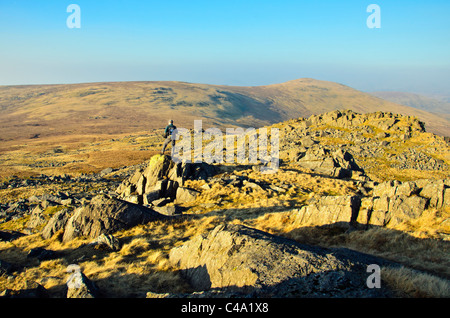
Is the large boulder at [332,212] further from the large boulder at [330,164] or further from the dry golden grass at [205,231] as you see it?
the large boulder at [330,164]

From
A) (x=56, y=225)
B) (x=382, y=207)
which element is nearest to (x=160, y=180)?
(x=56, y=225)

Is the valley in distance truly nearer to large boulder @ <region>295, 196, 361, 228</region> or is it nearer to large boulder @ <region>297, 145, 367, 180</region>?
large boulder @ <region>295, 196, 361, 228</region>

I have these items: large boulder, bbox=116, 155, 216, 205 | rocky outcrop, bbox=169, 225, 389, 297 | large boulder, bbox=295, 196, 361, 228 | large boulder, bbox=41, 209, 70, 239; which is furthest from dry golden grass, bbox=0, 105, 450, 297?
large boulder, bbox=116, 155, 216, 205

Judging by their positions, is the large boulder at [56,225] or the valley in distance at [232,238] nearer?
the valley in distance at [232,238]

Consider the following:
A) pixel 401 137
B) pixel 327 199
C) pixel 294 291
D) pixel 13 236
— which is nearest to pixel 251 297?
pixel 294 291

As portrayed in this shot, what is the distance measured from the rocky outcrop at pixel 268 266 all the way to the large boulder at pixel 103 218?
6.25 m

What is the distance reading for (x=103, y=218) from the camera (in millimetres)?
15922

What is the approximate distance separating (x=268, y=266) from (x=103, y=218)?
11440 mm

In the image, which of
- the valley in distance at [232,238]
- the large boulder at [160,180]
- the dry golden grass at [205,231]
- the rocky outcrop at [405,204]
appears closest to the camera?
the valley in distance at [232,238]

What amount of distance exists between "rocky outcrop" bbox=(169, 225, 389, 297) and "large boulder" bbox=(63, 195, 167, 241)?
20.5ft

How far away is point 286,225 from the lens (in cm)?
1622

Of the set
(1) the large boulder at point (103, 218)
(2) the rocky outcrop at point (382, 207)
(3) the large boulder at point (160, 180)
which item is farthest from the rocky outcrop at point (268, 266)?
(3) the large boulder at point (160, 180)

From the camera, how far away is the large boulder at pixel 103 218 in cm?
1538
